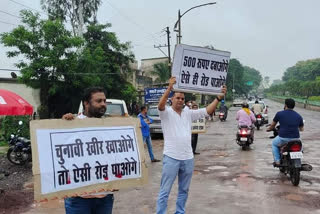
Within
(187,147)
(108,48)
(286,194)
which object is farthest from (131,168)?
(108,48)

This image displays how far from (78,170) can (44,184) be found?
297 millimetres

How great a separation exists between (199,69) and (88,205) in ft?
8.08

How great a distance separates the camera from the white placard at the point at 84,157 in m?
2.91

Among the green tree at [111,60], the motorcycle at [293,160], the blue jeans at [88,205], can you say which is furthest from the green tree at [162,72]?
the blue jeans at [88,205]

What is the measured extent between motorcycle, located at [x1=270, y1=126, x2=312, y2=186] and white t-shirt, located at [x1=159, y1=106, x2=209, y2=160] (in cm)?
331

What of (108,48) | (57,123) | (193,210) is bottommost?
(193,210)

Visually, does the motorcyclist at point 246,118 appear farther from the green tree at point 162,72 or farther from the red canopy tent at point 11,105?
the green tree at point 162,72

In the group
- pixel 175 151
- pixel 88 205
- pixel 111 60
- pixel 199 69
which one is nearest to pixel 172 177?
pixel 175 151

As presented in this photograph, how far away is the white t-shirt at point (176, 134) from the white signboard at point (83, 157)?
1022 millimetres

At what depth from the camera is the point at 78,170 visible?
300 centimetres

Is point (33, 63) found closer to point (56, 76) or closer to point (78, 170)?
point (56, 76)

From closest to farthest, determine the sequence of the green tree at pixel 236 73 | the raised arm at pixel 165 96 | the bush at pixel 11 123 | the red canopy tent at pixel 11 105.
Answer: the raised arm at pixel 165 96, the red canopy tent at pixel 11 105, the bush at pixel 11 123, the green tree at pixel 236 73

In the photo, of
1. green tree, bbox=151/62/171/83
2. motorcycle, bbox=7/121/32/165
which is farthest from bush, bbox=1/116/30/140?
green tree, bbox=151/62/171/83

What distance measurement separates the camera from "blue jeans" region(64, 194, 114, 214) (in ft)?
9.56
